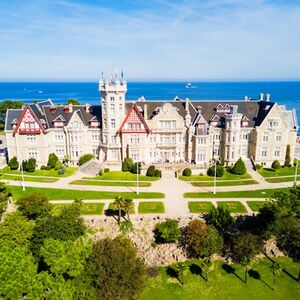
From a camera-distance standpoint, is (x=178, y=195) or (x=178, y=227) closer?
(x=178, y=227)

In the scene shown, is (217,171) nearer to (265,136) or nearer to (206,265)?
(265,136)

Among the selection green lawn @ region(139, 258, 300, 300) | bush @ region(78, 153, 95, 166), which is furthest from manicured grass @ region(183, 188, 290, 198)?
bush @ region(78, 153, 95, 166)

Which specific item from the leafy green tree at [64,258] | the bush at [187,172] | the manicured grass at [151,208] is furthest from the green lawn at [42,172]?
the leafy green tree at [64,258]

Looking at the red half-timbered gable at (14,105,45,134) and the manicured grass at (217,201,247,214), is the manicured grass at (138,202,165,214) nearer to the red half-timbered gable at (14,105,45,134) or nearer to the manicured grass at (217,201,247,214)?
the manicured grass at (217,201,247,214)

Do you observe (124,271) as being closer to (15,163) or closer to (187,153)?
(187,153)

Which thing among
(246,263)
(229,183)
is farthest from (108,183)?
(246,263)

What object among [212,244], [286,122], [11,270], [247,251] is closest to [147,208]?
[212,244]

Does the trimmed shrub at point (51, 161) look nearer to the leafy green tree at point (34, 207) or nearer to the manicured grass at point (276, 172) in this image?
the leafy green tree at point (34, 207)
